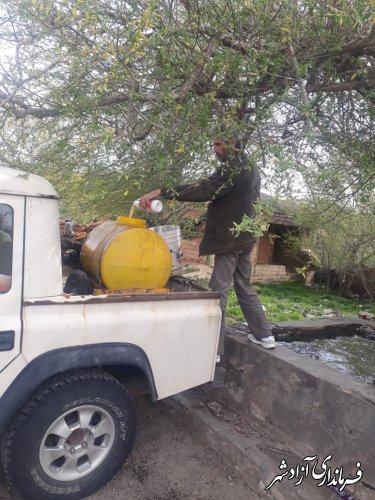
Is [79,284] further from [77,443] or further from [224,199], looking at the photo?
[224,199]

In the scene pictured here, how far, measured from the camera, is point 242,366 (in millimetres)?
3771

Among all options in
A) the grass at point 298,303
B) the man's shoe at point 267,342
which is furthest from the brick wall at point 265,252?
the man's shoe at point 267,342

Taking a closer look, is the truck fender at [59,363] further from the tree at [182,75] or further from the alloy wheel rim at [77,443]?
the tree at [182,75]

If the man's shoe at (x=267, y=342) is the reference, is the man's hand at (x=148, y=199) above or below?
above

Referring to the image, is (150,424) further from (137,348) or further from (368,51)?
(368,51)

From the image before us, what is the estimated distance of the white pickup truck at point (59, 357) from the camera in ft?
7.83

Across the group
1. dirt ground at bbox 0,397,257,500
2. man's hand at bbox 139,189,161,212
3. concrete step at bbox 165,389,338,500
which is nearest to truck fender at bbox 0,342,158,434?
dirt ground at bbox 0,397,257,500

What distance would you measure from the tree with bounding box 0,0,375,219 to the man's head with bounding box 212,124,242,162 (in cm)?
8

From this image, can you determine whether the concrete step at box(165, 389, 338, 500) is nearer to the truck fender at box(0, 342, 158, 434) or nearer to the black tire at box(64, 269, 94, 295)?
the truck fender at box(0, 342, 158, 434)

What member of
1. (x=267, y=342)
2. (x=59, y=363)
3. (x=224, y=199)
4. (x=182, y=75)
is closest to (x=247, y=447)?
(x=267, y=342)

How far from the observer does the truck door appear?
2.32 metres

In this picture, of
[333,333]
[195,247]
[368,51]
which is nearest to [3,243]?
[368,51]

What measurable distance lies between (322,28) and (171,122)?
123cm

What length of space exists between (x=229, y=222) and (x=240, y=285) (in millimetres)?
644
